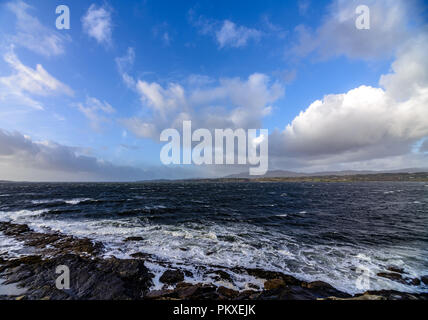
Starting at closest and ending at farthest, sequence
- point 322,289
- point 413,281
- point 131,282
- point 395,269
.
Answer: point 322,289
point 131,282
point 413,281
point 395,269

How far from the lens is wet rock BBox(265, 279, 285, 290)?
31.1 ft

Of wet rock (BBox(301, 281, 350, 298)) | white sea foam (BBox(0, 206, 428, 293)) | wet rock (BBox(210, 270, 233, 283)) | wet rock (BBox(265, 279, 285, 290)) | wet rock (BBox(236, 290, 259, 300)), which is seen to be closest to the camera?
wet rock (BBox(236, 290, 259, 300))

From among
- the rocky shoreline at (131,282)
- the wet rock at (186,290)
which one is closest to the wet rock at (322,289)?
the rocky shoreline at (131,282)

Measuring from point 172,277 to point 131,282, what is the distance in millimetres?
2340

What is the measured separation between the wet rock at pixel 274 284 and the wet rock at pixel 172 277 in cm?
511

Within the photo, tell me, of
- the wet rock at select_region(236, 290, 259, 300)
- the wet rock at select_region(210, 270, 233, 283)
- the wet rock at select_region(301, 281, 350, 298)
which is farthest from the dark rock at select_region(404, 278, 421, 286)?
the wet rock at select_region(210, 270, 233, 283)

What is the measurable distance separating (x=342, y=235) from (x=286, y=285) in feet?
47.3

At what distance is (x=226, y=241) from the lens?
16906mm

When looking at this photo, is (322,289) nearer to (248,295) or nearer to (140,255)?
(248,295)

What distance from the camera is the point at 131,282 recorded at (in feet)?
32.2

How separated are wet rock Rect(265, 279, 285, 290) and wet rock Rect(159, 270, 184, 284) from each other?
511 centimetres

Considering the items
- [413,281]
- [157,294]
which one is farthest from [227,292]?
[413,281]

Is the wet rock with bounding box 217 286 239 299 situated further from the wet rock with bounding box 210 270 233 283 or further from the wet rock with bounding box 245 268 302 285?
the wet rock with bounding box 245 268 302 285
